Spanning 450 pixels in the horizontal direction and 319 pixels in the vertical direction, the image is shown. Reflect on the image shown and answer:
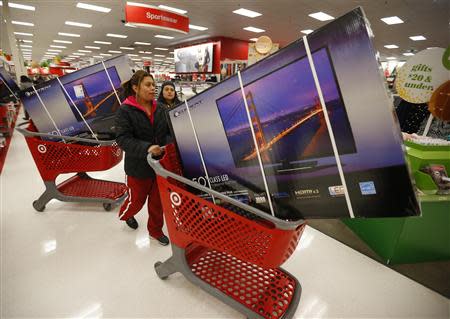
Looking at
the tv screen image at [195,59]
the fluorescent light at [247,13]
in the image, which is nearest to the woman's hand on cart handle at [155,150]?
the fluorescent light at [247,13]

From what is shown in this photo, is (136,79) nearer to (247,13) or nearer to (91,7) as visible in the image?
(247,13)

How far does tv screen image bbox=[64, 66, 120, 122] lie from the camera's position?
2418mm

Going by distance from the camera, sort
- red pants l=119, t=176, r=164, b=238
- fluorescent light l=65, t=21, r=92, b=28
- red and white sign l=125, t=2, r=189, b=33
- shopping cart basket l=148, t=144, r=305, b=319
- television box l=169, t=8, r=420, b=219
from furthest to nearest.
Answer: fluorescent light l=65, t=21, r=92, b=28
red and white sign l=125, t=2, r=189, b=33
red pants l=119, t=176, r=164, b=238
shopping cart basket l=148, t=144, r=305, b=319
television box l=169, t=8, r=420, b=219

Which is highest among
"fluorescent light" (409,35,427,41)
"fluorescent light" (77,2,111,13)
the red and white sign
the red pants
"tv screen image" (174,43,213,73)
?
"fluorescent light" (77,2,111,13)

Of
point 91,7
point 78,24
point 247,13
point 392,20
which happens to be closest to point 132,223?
point 247,13

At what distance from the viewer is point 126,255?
80.4 inches

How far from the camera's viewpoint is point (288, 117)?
3.27 feet

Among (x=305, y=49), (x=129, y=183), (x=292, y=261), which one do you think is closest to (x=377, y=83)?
(x=305, y=49)

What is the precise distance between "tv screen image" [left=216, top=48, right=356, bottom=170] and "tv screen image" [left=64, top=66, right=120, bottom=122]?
1.70 metres

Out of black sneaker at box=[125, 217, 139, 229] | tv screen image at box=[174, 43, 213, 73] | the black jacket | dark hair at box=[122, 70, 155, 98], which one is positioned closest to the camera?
the black jacket

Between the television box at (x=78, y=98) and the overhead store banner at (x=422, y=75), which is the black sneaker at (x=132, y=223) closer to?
the television box at (x=78, y=98)

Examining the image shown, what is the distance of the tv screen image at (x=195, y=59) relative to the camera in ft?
46.6

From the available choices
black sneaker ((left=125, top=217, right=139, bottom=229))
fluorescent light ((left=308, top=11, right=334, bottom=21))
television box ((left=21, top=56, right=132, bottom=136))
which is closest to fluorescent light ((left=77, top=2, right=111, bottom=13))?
fluorescent light ((left=308, top=11, right=334, bottom=21))

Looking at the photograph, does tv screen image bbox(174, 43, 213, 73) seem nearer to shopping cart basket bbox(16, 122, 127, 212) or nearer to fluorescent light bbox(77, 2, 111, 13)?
fluorescent light bbox(77, 2, 111, 13)
